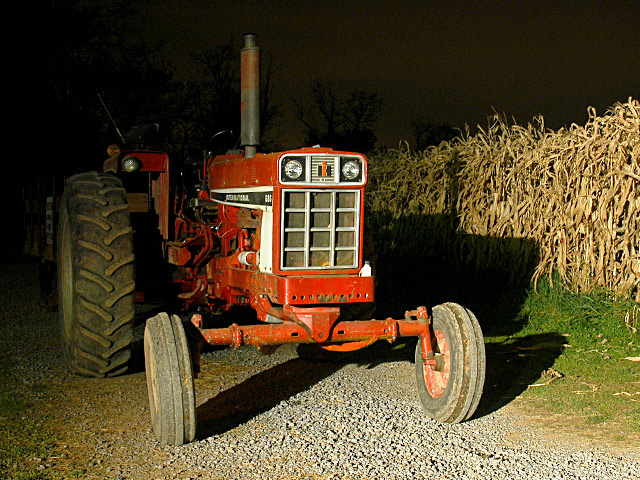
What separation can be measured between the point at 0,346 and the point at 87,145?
1539 cm

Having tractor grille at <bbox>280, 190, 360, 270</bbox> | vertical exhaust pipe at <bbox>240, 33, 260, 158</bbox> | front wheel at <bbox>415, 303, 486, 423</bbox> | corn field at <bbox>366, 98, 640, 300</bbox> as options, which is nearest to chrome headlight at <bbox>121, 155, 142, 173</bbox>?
vertical exhaust pipe at <bbox>240, 33, 260, 158</bbox>

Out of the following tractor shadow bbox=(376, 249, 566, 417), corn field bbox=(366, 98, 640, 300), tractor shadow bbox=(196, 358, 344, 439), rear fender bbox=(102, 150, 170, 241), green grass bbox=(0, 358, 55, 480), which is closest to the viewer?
green grass bbox=(0, 358, 55, 480)

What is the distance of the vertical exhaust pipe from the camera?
587 centimetres

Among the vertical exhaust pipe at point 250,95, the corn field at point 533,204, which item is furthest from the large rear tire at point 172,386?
the corn field at point 533,204

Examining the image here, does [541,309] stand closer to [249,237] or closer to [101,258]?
[249,237]

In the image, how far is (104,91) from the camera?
24.3 m

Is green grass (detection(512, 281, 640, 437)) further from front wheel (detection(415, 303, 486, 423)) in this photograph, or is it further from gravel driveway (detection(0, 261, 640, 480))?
front wheel (detection(415, 303, 486, 423))

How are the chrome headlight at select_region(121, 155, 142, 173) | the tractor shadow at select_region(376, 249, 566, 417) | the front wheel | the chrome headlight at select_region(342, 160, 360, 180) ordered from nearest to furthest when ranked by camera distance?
1. the front wheel
2. the chrome headlight at select_region(342, 160, 360, 180)
3. the tractor shadow at select_region(376, 249, 566, 417)
4. the chrome headlight at select_region(121, 155, 142, 173)

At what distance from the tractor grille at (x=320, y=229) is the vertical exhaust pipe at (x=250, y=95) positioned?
0.83 meters

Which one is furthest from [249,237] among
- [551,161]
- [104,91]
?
[104,91]

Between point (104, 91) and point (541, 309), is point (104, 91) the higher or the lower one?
the higher one

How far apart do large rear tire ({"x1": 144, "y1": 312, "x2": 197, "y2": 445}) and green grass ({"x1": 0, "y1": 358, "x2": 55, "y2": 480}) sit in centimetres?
71

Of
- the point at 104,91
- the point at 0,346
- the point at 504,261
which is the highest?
the point at 104,91

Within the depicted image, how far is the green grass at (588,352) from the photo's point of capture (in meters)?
5.84
